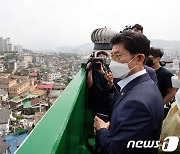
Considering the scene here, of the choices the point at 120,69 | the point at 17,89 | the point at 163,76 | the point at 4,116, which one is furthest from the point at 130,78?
the point at 17,89

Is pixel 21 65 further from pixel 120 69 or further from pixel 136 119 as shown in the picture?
pixel 136 119

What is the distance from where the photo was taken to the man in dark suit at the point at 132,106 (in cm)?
125

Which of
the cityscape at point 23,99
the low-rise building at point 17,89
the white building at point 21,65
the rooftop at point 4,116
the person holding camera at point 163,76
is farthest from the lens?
the white building at point 21,65

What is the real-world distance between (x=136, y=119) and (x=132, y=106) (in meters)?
0.07

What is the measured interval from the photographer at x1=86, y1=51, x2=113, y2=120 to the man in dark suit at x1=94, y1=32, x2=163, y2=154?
1074mm

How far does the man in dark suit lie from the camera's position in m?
1.25

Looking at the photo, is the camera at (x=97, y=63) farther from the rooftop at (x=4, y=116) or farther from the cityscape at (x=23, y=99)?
the rooftop at (x=4, y=116)

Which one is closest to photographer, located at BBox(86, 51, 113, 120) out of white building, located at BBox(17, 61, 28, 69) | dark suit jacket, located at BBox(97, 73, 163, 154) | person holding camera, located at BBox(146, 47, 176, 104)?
person holding camera, located at BBox(146, 47, 176, 104)

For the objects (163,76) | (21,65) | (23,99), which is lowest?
(23,99)

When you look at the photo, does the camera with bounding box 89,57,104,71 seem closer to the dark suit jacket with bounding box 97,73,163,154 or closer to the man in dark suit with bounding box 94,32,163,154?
the man in dark suit with bounding box 94,32,163,154

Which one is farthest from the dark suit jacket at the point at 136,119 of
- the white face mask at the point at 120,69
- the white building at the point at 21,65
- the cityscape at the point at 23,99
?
the white building at the point at 21,65

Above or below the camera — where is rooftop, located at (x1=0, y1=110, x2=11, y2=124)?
below

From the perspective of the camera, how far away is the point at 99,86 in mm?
2770

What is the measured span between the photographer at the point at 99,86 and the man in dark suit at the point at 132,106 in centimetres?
107
